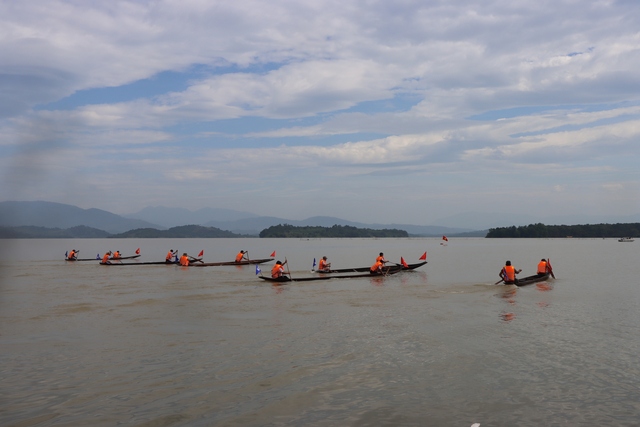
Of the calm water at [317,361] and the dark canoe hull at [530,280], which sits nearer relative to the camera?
the calm water at [317,361]

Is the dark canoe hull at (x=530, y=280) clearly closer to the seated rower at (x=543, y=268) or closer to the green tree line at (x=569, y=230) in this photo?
the seated rower at (x=543, y=268)

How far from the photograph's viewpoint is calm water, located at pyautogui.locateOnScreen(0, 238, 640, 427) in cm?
960

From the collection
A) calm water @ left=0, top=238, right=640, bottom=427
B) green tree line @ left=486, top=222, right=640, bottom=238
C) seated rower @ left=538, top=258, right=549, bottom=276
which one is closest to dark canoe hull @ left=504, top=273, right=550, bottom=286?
seated rower @ left=538, top=258, right=549, bottom=276

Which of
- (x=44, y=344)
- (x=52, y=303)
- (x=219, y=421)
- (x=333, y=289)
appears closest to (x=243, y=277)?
(x=333, y=289)

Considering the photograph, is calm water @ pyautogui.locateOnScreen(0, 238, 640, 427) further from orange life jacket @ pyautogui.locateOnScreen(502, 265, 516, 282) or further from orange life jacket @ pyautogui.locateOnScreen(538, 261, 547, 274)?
orange life jacket @ pyautogui.locateOnScreen(538, 261, 547, 274)

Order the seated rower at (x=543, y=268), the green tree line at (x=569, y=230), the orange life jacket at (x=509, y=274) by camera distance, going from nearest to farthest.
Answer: the orange life jacket at (x=509, y=274) → the seated rower at (x=543, y=268) → the green tree line at (x=569, y=230)

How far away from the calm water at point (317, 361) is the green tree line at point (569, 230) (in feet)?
590

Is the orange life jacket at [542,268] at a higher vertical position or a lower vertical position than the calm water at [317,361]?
higher

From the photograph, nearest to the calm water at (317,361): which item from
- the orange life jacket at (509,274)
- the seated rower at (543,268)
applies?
→ the orange life jacket at (509,274)

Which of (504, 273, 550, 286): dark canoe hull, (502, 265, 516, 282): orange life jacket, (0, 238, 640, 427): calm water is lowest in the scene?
(0, 238, 640, 427): calm water

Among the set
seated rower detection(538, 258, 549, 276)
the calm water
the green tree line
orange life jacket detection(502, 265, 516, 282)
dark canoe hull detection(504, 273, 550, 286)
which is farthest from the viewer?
the green tree line

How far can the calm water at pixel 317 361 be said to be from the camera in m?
9.60

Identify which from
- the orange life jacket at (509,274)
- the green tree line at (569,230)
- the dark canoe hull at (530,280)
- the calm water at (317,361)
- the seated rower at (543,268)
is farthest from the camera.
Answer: the green tree line at (569,230)

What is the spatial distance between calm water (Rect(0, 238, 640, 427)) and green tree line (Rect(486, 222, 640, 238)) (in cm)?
17976
